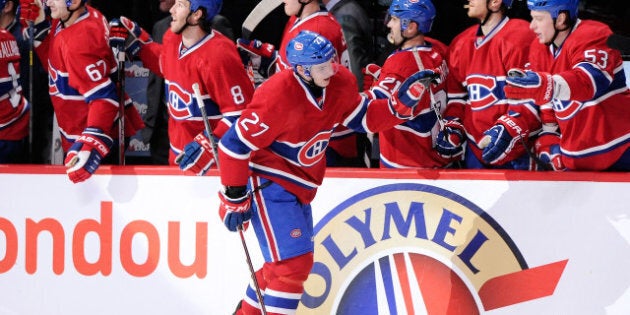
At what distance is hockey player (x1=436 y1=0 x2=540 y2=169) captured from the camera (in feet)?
14.0

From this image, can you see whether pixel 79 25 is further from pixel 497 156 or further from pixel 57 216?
pixel 497 156

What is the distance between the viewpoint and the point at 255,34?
5.51 meters

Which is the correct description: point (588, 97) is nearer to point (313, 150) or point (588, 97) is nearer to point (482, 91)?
point (482, 91)

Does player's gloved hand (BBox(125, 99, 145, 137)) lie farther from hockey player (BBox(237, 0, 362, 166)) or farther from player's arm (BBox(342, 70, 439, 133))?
player's arm (BBox(342, 70, 439, 133))

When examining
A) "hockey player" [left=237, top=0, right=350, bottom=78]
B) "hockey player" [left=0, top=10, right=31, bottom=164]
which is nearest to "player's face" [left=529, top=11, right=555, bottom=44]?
"hockey player" [left=237, top=0, right=350, bottom=78]

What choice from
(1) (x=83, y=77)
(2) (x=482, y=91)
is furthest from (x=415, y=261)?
(1) (x=83, y=77)

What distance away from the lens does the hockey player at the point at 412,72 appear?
4.48 m

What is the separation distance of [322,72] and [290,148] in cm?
31

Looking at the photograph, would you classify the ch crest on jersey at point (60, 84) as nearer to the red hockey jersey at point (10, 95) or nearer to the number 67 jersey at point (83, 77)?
the number 67 jersey at point (83, 77)

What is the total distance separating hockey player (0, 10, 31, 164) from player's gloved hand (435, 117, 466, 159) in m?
1.94

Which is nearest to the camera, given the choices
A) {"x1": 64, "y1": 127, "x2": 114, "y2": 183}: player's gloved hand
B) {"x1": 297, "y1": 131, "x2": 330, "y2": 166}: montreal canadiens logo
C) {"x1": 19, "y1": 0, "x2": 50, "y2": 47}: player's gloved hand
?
{"x1": 297, "y1": 131, "x2": 330, "y2": 166}: montreal canadiens logo

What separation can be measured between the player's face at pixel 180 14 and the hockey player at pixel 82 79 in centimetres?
42

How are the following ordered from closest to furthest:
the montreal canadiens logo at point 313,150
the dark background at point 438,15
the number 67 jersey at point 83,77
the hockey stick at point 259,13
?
the montreal canadiens logo at point 313,150 → the number 67 jersey at point 83,77 → the hockey stick at point 259,13 → the dark background at point 438,15

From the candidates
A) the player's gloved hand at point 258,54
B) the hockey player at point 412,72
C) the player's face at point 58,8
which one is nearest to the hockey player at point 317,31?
the player's gloved hand at point 258,54
